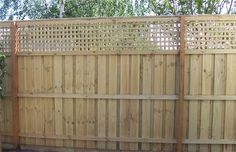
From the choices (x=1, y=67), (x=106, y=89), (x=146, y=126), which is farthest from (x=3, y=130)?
(x=146, y=126)

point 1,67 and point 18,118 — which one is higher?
point 1,67

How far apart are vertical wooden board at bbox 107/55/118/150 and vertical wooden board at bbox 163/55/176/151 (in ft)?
2.74

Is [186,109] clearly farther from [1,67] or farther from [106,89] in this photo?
[1,67]

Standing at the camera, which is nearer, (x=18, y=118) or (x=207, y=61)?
(x=207, y=61)

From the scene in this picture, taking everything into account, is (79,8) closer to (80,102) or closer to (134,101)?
(80,102)

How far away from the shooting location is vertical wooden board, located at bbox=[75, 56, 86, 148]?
629 cm

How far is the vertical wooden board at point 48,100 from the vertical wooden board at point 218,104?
2.71 m

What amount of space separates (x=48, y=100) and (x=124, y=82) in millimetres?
1372

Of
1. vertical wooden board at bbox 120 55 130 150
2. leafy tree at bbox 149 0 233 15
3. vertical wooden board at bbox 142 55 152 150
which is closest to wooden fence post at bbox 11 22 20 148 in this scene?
vertical wooden board at bbox 120 55 130 150

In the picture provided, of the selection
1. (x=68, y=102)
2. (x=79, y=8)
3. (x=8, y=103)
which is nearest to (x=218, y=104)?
(x=68, y=102)

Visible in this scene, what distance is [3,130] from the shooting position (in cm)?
672

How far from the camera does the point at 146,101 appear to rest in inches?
242

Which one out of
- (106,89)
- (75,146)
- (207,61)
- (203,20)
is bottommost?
(75,146)

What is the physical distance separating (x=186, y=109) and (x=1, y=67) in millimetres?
3127
